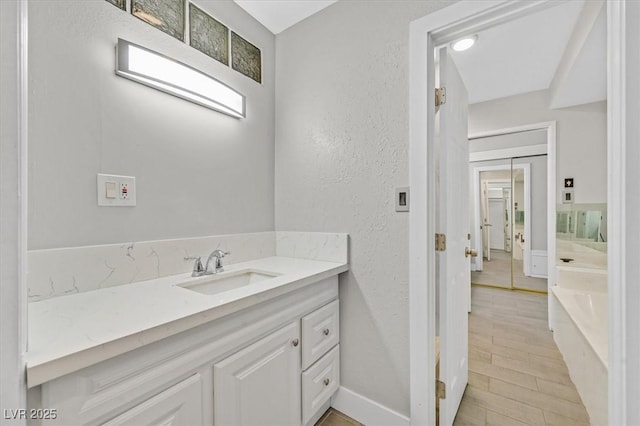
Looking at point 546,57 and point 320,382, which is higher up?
point 546,57

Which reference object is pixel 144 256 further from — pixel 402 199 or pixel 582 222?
pixel 582 222

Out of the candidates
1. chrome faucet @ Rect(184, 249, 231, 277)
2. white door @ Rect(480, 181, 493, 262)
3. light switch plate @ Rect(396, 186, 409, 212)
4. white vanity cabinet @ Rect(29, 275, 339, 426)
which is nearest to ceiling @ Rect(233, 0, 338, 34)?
light switch plate @ Rect(396, 186, 409, 212)

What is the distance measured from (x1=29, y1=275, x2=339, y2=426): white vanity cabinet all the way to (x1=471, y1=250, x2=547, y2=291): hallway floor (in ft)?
11.3

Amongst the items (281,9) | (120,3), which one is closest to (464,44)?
(281,9)

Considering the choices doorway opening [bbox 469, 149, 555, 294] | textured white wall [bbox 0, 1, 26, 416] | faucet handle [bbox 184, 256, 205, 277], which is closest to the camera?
textured white wall [bbox 0, 1, 26, 416]

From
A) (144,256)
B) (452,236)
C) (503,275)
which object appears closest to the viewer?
(144,256)

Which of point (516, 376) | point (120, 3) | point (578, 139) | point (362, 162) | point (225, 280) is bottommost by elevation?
point (516, 376)

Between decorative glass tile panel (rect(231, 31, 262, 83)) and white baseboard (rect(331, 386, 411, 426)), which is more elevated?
decorative glass tile panel (rect(231, 31, 262, 83))

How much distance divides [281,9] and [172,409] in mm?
2032

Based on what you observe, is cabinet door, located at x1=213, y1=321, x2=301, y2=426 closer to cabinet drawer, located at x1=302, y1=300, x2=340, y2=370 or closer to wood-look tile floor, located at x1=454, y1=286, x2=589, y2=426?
cabinet drawer, located at x1=302, y1=300, x2=340, y2=370

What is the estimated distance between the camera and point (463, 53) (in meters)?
2.17

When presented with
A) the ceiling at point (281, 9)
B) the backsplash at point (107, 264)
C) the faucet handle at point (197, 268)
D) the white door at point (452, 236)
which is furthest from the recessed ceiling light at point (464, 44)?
the faucet handle at point (197, 268)

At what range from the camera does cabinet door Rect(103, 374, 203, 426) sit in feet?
2.27

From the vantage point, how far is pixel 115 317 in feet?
2.49
